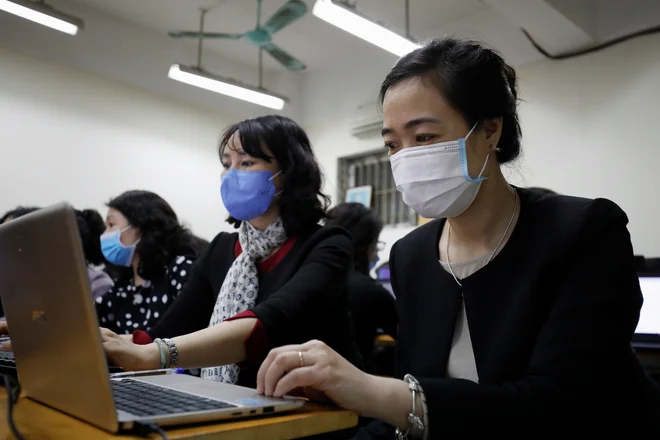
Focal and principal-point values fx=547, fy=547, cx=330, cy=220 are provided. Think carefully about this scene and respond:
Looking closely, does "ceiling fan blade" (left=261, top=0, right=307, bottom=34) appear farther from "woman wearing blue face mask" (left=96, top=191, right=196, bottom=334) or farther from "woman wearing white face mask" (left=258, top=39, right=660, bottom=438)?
"woman wearing white face mask" (left=258, top=39, right=660, bottom=438)

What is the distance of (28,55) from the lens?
17.1ft

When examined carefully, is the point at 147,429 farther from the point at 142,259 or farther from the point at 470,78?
the point at 142,259

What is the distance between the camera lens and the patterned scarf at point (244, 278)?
4.85 feet

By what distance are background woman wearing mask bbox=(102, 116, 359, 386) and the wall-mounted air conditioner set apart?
4.45m

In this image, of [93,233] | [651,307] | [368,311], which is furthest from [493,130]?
[93,233]

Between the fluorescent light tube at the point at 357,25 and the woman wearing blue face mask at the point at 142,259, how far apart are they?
6.40 feet

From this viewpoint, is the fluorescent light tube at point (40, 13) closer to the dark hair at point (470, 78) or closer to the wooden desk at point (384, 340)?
the wooden desk at point (384, 340)

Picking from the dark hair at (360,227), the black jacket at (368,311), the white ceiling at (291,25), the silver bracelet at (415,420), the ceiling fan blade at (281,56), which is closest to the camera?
the silver bracelet at (415,420)

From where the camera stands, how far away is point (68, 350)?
2.12 feet

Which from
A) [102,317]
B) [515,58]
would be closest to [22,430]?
[102,317]

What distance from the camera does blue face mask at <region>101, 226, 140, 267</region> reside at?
248cm

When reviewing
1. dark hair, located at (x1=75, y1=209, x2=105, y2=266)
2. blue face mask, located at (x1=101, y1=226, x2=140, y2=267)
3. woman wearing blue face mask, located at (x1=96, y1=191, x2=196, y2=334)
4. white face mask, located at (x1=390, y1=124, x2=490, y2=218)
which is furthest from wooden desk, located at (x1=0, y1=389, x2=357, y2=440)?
dark hair, located at (x1=75, y1=209, x2=105, y2=266)

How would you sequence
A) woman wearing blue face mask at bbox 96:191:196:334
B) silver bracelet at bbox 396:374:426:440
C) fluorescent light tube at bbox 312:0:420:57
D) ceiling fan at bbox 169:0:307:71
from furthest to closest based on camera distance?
ceiling fan at bbox 169:0:307:71
fluorescent light tube at bbox 312:0:420:57
woman wearing blue face mask at bbox 96:191:196:334
silver bracelet at bbox 396:374:426:440

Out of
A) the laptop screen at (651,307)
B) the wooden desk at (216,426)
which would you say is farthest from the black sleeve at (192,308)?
the laptop screen at (651,307)
